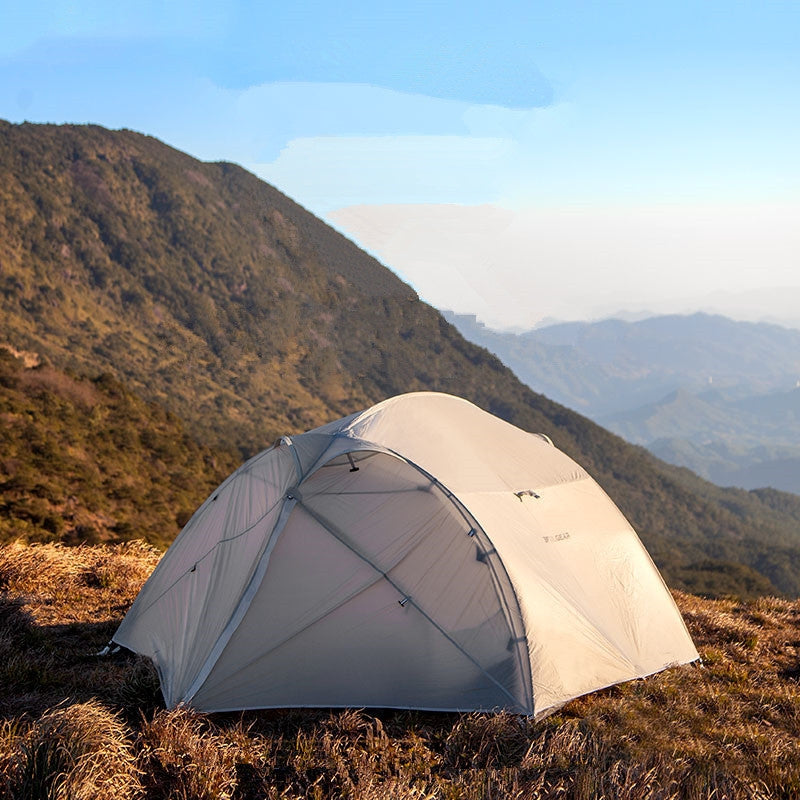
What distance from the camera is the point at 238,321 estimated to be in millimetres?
138500

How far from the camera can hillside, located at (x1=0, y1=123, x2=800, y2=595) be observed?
97312 mm

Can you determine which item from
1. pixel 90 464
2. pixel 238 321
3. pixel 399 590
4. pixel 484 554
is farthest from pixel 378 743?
pixel 238 321

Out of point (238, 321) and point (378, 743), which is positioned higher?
point (238, 321)

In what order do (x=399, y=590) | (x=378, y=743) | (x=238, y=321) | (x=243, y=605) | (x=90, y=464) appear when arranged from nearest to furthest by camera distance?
(x=378, y=743)
(x=243, y=605)
(x=399, y=590)
(x=90, y=464)
(x=238, y=321)

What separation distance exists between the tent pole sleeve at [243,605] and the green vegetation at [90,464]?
9.93 metres

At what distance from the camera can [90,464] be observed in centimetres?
2709

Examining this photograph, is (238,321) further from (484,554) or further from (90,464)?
(484,554)

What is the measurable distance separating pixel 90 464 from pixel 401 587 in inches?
926

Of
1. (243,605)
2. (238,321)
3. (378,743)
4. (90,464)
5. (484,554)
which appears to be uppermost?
(238,321)

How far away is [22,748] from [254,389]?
383 feet

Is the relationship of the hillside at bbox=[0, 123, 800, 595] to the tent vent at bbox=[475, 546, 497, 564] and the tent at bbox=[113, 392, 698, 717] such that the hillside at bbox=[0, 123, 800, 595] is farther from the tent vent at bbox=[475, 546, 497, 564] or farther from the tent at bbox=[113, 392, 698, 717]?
the tent vent at bbox=[475, 546, 497, 564]

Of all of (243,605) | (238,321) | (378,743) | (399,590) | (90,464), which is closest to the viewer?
(378,743)

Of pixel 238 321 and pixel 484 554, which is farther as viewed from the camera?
pixel 238 321

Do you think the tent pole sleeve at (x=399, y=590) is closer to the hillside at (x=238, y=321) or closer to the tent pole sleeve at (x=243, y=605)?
the tent pole sleeve at (x=243, y=605)
